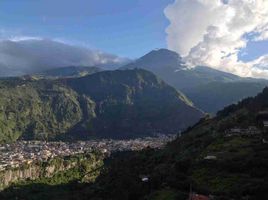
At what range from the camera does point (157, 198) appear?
238 feet

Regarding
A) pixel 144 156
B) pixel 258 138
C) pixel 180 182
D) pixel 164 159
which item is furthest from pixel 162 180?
pixel 144 156

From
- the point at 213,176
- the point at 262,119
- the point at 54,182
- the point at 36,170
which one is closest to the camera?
the point at 213,176

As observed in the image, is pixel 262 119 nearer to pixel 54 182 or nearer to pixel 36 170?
pixel 54 182

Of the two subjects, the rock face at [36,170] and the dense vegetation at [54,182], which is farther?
the rock face at [36,170]

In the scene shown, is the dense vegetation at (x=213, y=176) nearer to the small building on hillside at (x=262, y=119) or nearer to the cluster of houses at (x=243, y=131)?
the cluster of houses at (x=243, y=131)

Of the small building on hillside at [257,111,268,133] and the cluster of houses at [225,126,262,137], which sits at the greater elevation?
the small building on hillside at [257,111,268,133]

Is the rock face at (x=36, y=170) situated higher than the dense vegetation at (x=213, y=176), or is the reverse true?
the dense vegetation at (x=213, y=176)

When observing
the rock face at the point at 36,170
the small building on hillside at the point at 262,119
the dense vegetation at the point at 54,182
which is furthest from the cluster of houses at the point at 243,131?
the rock face at the point at 36,170

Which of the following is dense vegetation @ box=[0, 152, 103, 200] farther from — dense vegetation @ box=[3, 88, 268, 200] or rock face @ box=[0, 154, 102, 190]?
dense vegetation @ box=[3, 88, 268, 200]

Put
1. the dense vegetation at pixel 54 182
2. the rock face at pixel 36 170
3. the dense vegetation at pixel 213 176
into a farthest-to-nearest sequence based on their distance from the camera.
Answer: the rock face at pixel 36 170 → the dense vegetation at pixel 54 182 → the dense vegetation at pixel 213 176

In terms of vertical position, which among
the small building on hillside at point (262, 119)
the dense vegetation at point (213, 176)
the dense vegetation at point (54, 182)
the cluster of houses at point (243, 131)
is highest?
the small building on hillside at point (262, 119)

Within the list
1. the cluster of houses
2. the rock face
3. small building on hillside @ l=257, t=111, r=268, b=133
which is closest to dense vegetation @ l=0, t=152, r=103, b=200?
the rock face

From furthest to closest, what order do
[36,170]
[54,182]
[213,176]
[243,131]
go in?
[36,170]
[54,182]
[243,131]
[213,176]

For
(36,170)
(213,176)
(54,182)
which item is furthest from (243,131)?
(36,170)
